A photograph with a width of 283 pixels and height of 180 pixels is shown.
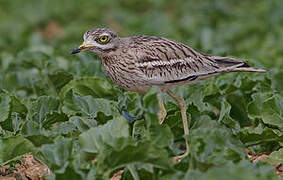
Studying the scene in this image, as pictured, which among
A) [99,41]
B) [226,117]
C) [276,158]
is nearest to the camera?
[276,158]

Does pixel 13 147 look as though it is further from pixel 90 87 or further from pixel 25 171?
pixel 90 87

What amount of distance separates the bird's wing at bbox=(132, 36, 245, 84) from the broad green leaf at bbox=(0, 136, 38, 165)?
3.55 ft

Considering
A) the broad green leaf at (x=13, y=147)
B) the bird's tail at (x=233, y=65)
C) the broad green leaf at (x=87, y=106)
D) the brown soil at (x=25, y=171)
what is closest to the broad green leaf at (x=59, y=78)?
the broad green leaf at (x=87, y=106)

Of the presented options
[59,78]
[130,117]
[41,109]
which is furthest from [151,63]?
[59,78]

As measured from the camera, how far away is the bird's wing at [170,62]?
4.73 m

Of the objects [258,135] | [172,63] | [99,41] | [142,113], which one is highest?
[99,41]

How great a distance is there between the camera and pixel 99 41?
4812 millimetres

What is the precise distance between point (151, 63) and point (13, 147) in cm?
126

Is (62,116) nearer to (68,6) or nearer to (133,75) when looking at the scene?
(133,75)

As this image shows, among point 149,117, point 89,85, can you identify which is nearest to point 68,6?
point 89,85

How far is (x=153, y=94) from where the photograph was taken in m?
3.77

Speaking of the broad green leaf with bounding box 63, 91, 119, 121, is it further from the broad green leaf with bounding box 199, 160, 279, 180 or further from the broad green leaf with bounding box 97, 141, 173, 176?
the broad green leaf with bounding box 199, 160, 279, 180

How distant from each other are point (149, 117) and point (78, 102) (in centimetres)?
140

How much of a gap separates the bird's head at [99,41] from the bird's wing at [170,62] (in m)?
0.21
